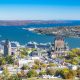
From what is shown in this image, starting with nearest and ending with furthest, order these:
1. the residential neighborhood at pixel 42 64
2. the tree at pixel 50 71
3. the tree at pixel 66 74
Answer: the tree at pixel 66 74
the residential neighborhood at pixel 42 64
the tree at pixel 50 71

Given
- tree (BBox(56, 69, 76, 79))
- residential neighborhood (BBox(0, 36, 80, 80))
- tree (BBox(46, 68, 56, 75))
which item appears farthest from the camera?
tree (BBox(46, 68, 56, 75))

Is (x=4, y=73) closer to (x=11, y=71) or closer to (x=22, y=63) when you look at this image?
(x=11, y=71)

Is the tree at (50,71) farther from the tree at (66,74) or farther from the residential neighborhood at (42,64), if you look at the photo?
the tree at (66,74)

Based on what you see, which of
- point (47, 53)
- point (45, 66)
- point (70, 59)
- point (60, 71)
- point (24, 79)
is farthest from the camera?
point (47, 53)

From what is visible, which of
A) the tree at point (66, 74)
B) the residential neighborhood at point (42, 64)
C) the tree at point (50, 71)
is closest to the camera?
the tree at point (66, 74)

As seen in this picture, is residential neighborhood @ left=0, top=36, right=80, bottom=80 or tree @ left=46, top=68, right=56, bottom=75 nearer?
residential neighborhood @ left=0, top=36, right=80, bottom=80

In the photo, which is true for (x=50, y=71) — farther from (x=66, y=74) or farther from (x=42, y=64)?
(x=42, y=64)

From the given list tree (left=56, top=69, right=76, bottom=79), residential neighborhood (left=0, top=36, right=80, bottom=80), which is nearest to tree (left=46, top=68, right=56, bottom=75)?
residential neighborhood (left=0, top=36, right=80, bottom=80)

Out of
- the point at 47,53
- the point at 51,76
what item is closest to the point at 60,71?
the point at 51,76

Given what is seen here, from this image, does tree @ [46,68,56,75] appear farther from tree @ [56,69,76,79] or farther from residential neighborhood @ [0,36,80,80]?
tree @ [56,69,76,79]

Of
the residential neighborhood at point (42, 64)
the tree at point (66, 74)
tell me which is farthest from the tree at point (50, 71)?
the tree at point (66, 74)

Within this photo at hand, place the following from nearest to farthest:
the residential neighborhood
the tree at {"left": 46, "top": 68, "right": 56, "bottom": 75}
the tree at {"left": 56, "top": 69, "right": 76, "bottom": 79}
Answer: the tree at {"left": 56, "top": 69, "right": 76, "bottom": 79}, the residential neighborhood, the tree at {"left": 46, "top": 68, "right": 56, "bottom": 75}
